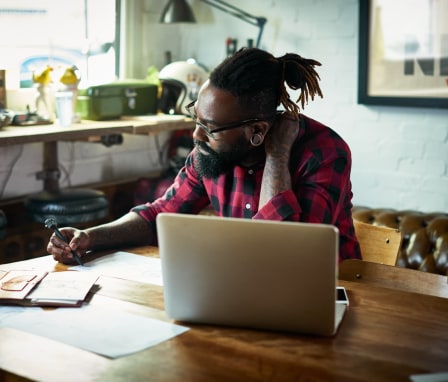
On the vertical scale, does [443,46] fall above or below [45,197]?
above

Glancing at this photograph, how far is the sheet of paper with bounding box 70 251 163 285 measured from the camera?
6.07 feet

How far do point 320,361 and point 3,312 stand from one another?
28.5 inches

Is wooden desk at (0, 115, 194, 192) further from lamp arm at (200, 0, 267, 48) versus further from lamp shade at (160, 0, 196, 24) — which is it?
lamp arm at (200, 0, 267, 48)

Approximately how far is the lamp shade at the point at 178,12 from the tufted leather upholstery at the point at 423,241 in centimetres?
144

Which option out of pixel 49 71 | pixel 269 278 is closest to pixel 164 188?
pixel 49 71

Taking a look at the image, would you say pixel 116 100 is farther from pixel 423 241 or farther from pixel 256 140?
pixel 423 241

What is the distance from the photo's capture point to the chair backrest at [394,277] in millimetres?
1861

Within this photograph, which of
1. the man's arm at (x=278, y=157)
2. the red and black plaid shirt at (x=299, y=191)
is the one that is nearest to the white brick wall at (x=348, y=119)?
the red and black plaid shirt at (x=299, y=191)

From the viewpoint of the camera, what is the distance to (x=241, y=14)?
3.75m

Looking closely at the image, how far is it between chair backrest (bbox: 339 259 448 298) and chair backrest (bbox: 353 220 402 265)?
21 centimetres

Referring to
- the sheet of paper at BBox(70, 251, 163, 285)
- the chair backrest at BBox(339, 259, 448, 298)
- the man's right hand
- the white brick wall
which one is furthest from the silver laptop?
the white brick wall

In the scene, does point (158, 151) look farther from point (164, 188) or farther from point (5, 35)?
point (5, 35)

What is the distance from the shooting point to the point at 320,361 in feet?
4.42

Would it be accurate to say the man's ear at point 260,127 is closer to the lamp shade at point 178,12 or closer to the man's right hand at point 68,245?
the man's right hand at point 68,245
